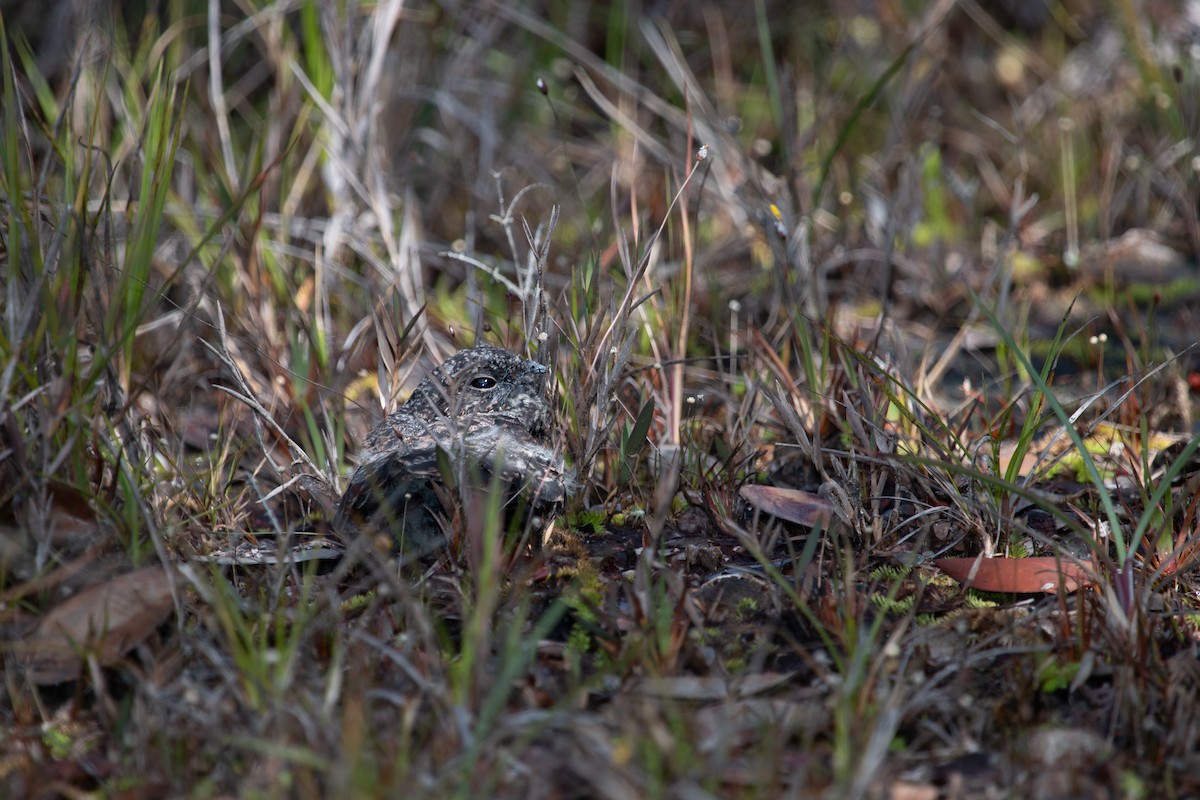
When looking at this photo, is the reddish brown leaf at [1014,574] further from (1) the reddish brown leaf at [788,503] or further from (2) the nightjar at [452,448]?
(2) the nightjar at [452,448]

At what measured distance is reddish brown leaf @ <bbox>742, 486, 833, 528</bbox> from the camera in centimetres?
334

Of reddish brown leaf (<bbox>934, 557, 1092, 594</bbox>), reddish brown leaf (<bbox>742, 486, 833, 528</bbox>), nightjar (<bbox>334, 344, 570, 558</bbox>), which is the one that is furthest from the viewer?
reddish brown leaf (<bbox>742, 486, 833, 528</bbox>)

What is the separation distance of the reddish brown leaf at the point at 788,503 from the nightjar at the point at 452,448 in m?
0.57

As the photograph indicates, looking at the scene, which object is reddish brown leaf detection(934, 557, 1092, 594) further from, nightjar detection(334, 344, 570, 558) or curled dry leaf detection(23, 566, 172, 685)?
curled dry leaf detection(23, 566, 172, 685)

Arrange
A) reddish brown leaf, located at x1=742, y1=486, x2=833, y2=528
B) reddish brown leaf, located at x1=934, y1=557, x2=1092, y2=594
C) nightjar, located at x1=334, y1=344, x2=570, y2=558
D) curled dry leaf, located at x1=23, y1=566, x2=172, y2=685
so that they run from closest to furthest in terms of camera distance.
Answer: curled dry leaf, located at x1=23, y1=566, x2=172, y2=685
reddish brown leaf, located at x1=934, y1=557, x2=1092, y2=594
nightjar, located at x1=334, y1=344, x2=570, y2=558
reddish brown leaf, located at x1=742, y1=486, x2=833, y2=528

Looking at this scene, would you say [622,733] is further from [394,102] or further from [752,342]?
[394,102]

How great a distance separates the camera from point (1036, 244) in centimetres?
568

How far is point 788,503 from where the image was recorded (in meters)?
3.41

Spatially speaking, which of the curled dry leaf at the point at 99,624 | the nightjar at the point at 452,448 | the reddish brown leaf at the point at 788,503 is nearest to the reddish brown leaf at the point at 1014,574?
the reddish brown leaf at the point at 788,503

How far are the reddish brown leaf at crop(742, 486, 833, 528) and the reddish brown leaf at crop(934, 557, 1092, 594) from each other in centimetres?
42

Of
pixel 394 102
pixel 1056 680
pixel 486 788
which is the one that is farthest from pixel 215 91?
pixel 1056 680

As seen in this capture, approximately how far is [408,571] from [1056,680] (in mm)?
1666

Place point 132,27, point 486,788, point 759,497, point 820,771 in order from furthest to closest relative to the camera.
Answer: point 132,27
point 759,497
point 820,771
point 486,788

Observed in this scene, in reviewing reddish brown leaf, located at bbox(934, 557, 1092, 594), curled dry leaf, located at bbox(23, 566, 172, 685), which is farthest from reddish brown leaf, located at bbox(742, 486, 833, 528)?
curled dry leaf, located at bbox(23, 566, 172, 685)
